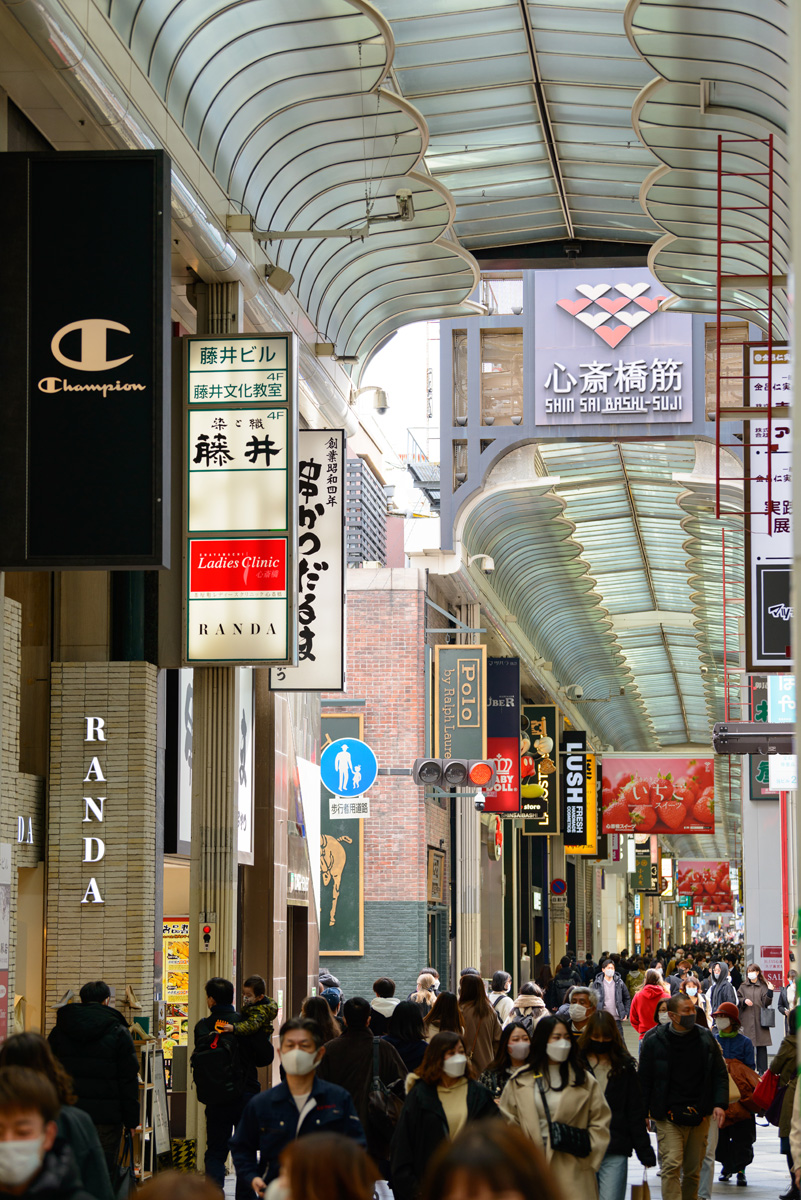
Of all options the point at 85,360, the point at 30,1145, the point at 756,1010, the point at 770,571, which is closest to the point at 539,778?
the point at 756,1010

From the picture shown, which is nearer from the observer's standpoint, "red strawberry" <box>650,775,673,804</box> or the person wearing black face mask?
the person wearing black face mask

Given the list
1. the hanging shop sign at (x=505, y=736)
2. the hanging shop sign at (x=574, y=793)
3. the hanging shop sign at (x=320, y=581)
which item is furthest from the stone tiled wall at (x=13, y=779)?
the hanging shop sign at (x=574, y=793)

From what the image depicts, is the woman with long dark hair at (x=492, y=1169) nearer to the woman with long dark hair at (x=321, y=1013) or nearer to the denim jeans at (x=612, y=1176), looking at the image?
the denim jeans at (x=612, y=1176)

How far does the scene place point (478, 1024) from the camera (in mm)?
12555

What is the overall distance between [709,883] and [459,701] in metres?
66.9

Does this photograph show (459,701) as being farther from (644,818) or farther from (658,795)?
(658,795)

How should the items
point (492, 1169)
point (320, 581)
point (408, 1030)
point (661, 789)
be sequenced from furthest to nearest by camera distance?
point (661, 789), point (320, 581), point (408, 1030), point (492, 1169)

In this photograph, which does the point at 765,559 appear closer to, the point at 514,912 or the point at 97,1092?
the point at 97,1092

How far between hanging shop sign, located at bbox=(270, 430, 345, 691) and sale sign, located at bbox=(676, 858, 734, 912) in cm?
7685

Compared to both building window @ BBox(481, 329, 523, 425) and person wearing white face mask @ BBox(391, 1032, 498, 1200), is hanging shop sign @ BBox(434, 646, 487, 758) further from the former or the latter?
person wearing white face mask @ BBox(391, 1032, 498, 1200)

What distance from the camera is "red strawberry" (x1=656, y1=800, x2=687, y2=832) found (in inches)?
1641

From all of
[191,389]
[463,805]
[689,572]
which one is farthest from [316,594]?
[689,572]

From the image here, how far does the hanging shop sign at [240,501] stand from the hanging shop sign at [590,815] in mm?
25774

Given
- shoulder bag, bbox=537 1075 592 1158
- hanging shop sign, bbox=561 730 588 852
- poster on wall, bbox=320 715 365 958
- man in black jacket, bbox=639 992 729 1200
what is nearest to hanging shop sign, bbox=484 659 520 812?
poster on wall, bbox=320 715 365 958
